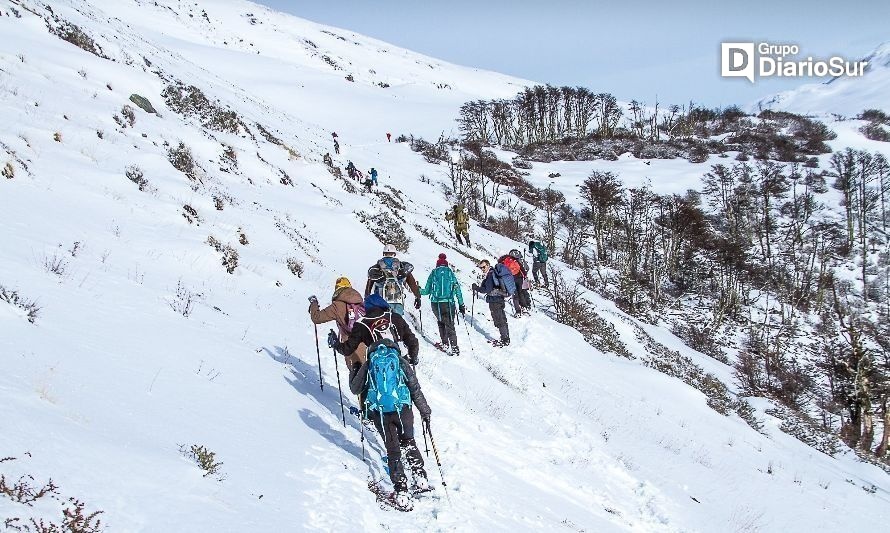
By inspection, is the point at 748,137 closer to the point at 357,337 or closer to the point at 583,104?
the point at 583,104

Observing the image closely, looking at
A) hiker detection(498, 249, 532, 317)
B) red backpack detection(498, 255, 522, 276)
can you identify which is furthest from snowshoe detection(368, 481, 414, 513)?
hiker detection(498, 249, 532, 317)

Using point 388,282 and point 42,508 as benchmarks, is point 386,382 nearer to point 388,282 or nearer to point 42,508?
point 42,508

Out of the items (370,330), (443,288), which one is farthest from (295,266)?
(370,330)

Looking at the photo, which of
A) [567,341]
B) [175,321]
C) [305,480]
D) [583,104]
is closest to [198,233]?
[175,321]

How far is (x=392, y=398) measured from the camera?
537cm

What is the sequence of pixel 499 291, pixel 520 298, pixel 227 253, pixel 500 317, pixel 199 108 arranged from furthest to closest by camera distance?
pixel 199 108 < pixel 520 298 < pixel 500 317 < pixel 499 291 < pixel 227 253

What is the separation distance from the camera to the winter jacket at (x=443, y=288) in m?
11.0

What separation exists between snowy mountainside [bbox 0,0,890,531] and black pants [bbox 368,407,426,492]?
1.05ft

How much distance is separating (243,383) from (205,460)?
198 centimetres

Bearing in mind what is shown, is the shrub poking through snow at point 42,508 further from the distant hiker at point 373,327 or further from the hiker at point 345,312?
the hiker at point 345,312

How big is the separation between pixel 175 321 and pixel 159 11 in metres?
107

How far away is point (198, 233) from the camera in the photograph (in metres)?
10.7

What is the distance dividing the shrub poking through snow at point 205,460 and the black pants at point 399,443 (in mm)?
1716

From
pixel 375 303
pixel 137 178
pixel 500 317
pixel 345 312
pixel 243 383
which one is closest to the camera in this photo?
pixel 243 383
